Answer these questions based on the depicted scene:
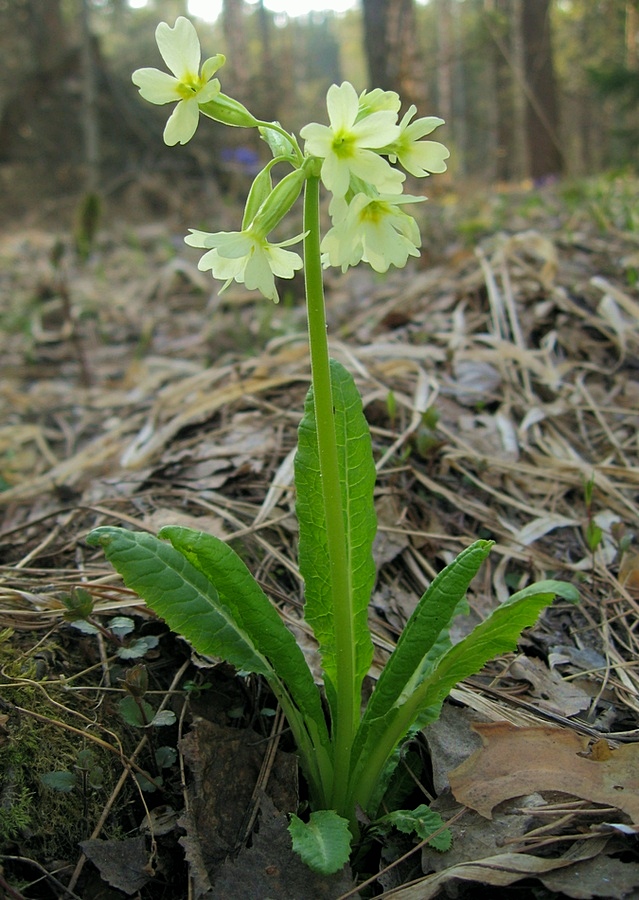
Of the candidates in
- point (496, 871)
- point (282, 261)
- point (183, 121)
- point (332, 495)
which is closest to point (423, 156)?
point (282, 261)

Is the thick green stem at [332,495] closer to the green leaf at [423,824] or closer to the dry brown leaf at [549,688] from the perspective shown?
the green leaf at [423,824]

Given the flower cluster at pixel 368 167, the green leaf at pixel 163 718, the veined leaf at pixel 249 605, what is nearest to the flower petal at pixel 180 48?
the flower cluster at pixel 368 167

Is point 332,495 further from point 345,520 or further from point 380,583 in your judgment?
point 380,583

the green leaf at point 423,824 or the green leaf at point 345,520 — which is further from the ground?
the green leaf at point 345,520

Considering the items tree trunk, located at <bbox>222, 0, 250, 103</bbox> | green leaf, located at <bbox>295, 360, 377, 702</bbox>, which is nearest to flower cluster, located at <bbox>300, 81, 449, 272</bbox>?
green leaf, located at <bbox>295, 360, 377, 702</bbox>

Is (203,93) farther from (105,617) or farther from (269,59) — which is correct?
(269,59)

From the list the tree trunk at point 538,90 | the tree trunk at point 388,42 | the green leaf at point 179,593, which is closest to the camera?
the green leaf at point 179,593

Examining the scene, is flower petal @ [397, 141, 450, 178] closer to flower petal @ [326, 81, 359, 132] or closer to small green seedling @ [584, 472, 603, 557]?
flower petal @ [326, 81, 359, 132]

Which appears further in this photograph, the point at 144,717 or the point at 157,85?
the point at 144,717
